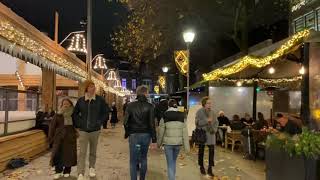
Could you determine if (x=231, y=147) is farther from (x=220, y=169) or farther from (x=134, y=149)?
(x=134, y=149)

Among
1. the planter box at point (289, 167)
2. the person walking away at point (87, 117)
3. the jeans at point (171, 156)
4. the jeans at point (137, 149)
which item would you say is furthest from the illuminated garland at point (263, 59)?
the person walking away at point (87, 117)

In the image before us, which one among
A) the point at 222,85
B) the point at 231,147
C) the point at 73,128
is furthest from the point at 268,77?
the point at 73,128

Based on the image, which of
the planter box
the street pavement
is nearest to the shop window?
the street pavement

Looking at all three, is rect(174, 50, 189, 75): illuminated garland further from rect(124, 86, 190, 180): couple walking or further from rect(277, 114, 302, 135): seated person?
rect(124, 86, 190, 180): couple walking

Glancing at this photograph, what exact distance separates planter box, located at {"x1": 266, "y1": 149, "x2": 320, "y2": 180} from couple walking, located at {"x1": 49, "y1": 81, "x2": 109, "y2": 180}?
3419 millimetres

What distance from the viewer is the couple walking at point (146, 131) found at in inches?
315

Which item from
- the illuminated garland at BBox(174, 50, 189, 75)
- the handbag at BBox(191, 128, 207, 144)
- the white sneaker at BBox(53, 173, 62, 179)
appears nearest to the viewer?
the white sneaker at BBox(53, 173, 62, 179)

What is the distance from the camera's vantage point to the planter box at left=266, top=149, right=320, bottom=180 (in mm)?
6387

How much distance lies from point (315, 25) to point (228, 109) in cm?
596

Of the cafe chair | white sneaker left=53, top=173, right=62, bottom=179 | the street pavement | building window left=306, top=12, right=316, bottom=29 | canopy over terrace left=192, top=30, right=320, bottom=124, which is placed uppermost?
building window left=306, top=12, right=316, bottom=29

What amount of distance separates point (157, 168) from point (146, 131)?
11.3ft

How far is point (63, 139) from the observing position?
9219 mm

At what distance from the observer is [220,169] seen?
11.2 m

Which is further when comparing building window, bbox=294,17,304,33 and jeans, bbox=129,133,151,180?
building window, bbox=294,17,304,33
